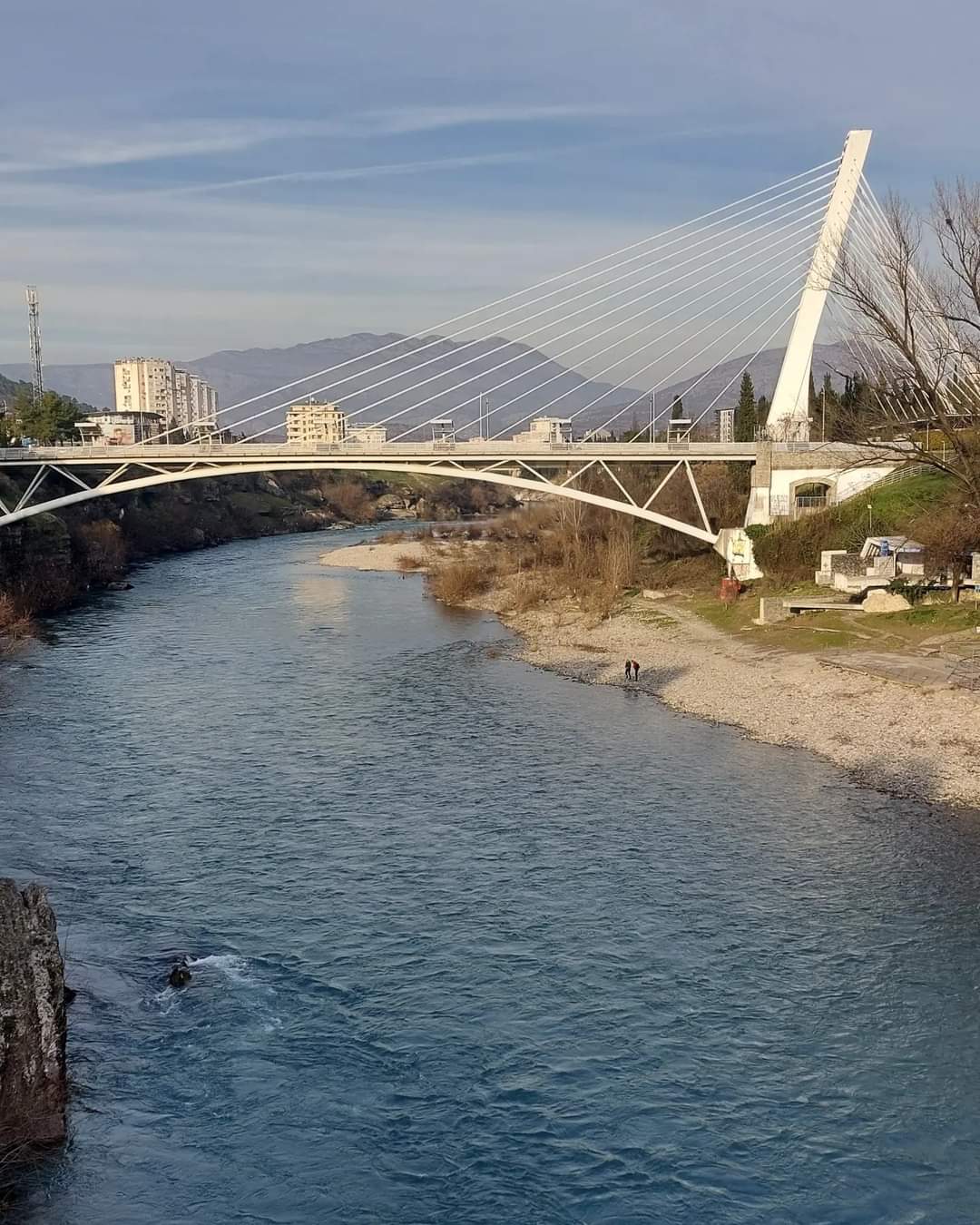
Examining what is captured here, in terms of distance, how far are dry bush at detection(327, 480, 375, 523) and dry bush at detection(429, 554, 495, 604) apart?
5401 centimetres

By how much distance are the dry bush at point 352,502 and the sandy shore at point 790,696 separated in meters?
70.2

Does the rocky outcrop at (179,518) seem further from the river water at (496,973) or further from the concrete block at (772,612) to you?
the concrete block at (772,612)

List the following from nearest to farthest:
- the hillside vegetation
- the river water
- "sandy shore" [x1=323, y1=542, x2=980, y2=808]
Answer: the river water < "sandy shore" [x1=323, y1=542, x2=980, y2=808] < the hillside vegetation

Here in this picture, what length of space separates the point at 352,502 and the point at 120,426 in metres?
29.5

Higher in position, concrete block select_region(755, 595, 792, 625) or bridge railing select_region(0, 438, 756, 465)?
bridge railing select_region(0, 438, 756, 465)

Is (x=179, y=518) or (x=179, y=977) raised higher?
(x=179, y=518)

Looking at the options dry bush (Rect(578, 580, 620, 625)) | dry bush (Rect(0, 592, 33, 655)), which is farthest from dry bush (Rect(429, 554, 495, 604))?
dry bush (Rect(0, 592, 33, 655))

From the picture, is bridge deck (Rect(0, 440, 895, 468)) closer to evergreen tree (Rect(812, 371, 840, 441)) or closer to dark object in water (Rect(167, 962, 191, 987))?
evergreen tree (Rect(812, 371, 840, 441))

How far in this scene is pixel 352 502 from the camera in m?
118

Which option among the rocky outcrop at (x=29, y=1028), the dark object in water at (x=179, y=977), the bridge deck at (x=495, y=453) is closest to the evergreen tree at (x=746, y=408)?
the bridge deck at (x=495, y=453)

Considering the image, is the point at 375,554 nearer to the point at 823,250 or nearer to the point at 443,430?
the point at 443,430

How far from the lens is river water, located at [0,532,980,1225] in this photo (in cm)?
1349

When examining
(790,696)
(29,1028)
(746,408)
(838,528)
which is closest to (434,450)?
(838,528)

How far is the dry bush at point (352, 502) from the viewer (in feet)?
379
